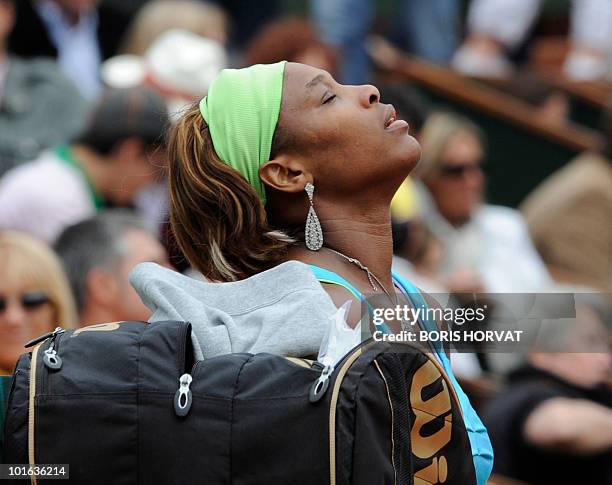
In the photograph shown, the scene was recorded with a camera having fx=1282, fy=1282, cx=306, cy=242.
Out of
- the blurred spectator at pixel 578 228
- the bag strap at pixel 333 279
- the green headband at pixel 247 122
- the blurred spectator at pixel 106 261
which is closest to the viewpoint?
the bag strap at pixel 333 279

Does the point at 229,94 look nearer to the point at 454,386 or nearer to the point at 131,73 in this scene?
the point at 454,386

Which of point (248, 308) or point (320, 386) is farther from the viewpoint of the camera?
point (248, 308)

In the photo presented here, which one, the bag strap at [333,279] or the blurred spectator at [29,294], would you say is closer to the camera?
the bag strap at [333,279]

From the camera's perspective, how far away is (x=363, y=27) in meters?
7.87

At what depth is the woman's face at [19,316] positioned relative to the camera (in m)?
3.87

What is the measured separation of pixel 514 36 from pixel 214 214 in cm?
702

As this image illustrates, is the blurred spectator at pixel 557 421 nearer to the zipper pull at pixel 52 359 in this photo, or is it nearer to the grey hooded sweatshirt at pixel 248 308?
the grey hooded sweatshirt at pixel 248 308

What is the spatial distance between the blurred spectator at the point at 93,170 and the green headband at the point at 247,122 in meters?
2.89

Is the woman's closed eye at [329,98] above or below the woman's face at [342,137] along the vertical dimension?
above

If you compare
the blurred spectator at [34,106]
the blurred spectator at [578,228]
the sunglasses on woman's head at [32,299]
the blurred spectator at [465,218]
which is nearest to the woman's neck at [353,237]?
the sunglasses on woman's head at [32,299]

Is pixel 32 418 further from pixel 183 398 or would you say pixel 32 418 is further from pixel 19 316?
pixel 19 316

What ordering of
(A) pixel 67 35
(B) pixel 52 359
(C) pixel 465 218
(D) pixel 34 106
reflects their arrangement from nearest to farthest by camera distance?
(B) pixel 52 359
(D) pixel 34 106
(C) pixel 465 218
(A) pixel 67 35

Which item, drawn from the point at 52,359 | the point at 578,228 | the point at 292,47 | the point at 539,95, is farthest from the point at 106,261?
the point at 539,95

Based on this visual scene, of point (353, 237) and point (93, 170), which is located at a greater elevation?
point (93, 170)
